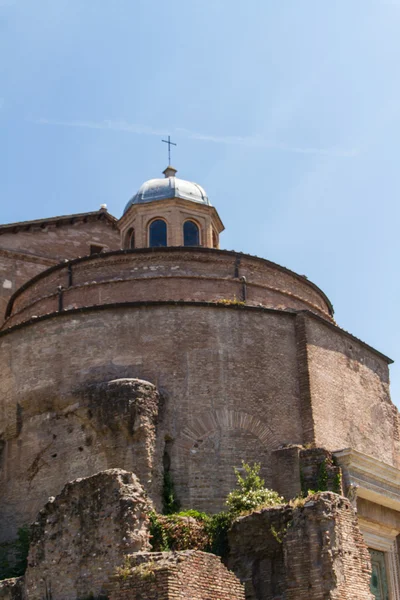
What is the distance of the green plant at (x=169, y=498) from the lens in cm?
2197

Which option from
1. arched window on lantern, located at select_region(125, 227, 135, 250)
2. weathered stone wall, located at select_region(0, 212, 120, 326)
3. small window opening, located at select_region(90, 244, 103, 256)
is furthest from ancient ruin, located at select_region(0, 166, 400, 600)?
small window opening, located at select_region(90, 244, 103, 256)

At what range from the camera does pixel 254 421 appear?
23734 mm

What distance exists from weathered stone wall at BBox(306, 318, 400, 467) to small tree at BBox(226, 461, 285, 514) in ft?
8.76

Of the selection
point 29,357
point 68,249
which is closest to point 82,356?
point 29,357

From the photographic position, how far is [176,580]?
16297 millimetres

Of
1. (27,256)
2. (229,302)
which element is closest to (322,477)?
(229,302)

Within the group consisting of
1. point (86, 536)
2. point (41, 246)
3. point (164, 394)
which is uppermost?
point (41, 246)

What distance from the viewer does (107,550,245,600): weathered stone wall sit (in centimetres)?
1627

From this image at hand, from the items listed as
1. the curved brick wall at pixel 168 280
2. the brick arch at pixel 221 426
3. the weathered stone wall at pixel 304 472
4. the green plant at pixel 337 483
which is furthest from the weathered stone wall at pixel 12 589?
the curved brick wall at pixel 168 280

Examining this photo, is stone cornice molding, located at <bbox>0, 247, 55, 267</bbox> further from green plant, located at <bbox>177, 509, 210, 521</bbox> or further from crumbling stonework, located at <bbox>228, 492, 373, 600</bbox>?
crumbling stonework, located at <bbox>228, 492, 373, 600</bbox>

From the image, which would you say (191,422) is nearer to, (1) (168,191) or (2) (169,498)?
(2) (169,498)

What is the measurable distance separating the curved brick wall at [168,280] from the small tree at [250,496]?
5.77 metres

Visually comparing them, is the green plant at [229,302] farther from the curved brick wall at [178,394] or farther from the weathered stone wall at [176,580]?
the weathered stone wall at [176,580]

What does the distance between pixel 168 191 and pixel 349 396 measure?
30.3 feet
